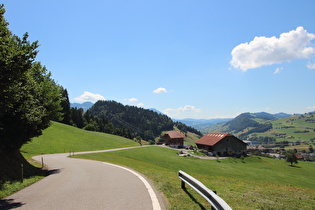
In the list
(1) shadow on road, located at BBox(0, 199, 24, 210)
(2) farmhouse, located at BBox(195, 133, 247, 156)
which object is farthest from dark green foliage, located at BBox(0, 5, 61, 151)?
(2) farmhouse, located at BBox(195, 133, 247, 156)

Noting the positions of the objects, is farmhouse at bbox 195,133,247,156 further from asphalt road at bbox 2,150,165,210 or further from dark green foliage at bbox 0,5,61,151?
asphalt road at bbox 2,150,165,210

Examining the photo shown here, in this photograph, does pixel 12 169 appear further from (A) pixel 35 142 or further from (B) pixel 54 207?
(A) pixel 35 142

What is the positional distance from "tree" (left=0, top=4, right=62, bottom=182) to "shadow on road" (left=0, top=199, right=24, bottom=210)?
15.0 feet

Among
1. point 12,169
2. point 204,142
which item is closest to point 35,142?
point 12,169

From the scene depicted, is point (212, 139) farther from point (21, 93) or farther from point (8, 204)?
A: point (8, 204)

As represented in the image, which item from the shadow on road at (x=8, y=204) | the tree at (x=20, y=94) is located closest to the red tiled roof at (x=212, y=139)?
the tree at (x=20, y=94)

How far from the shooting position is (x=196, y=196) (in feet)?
27.9

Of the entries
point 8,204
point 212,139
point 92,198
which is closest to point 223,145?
point 212,139

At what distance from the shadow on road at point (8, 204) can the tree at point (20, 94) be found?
456 centimetres

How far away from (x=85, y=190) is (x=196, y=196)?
561 cm

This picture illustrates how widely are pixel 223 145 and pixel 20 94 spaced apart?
69.5 metres

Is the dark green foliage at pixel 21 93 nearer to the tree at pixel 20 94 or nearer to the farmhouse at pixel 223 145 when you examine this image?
the tree at pixel 20 94

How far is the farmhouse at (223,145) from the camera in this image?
70.0 m

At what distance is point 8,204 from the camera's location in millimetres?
8148
